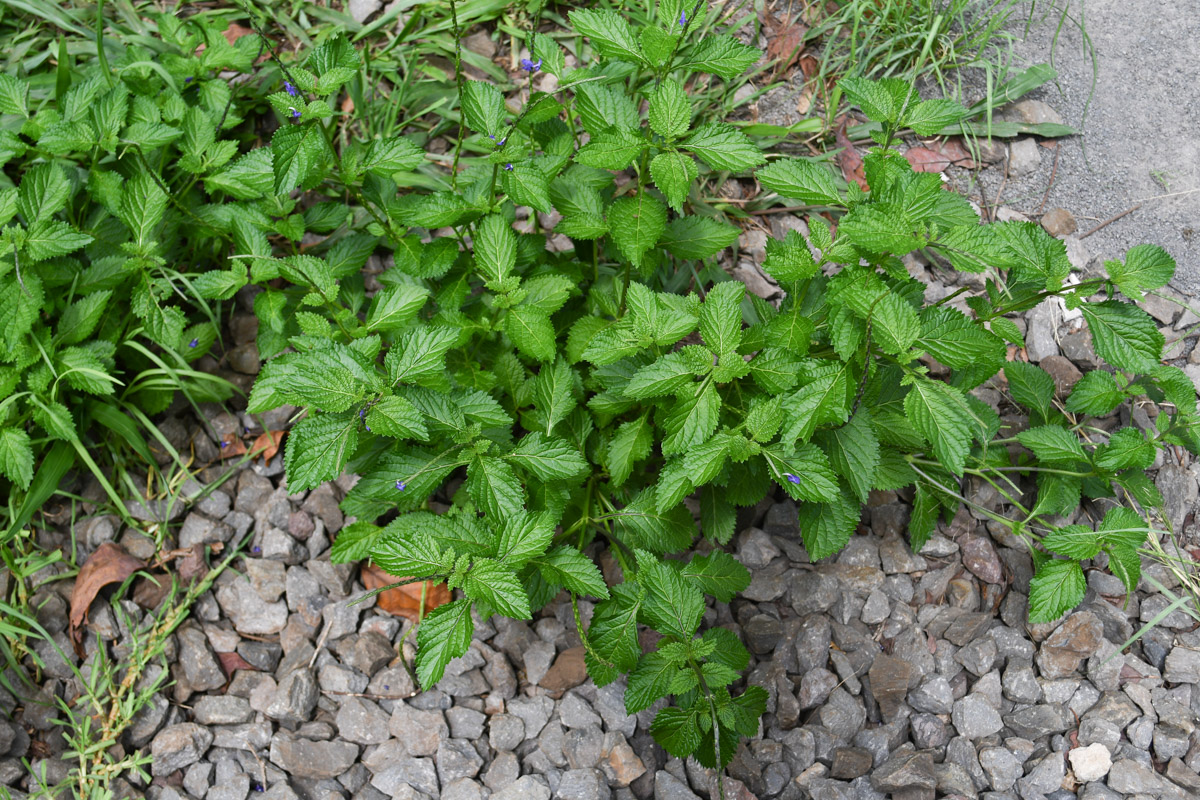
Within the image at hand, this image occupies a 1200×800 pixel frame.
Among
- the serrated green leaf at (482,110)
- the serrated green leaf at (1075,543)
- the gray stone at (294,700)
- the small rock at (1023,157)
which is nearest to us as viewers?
the serrated green leaf at (1075,543)

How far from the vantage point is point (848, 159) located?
2.78m

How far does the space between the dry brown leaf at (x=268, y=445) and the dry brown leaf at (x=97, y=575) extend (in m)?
0.43

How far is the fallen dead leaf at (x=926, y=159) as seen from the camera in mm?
2734

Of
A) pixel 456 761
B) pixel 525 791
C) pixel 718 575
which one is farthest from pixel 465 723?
pixel 718 575

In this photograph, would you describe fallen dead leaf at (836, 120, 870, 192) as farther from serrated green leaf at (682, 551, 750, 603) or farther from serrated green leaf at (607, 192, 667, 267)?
serrated green leaf at (682, 551, 750, 603)

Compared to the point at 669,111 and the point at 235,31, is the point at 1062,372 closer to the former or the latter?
the point at 669,111

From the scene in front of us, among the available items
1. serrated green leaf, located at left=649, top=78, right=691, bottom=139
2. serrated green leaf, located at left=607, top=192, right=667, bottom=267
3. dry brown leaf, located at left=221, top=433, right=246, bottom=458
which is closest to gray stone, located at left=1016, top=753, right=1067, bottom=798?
serrated green leaf, located at left=607, top=192, right=667, bottom=267

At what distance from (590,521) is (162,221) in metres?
1.54

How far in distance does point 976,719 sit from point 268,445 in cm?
205

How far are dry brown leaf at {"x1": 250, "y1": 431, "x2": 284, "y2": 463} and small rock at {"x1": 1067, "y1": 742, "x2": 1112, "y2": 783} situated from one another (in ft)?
7.41

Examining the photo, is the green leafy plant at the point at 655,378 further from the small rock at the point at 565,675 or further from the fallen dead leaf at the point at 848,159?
the fallen dead leaf at the point at 848,159

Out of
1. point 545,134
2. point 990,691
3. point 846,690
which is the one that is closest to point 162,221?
point 545,134

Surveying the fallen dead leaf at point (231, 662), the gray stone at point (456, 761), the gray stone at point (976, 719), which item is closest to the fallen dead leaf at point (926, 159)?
the gray stone at point (976, 719)

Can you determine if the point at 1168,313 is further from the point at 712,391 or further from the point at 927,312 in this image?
the point at 712,391
